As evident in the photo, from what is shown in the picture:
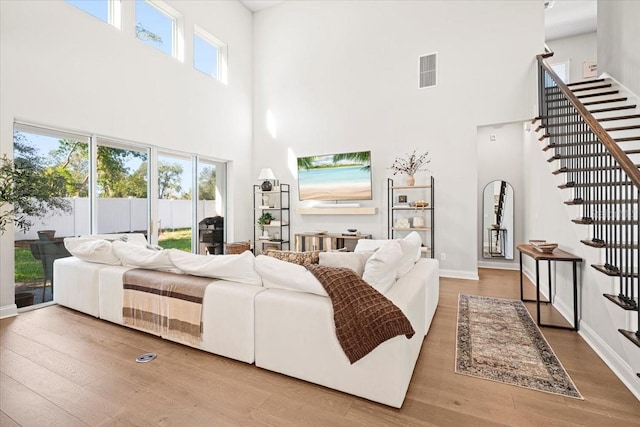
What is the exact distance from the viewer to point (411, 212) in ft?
19.1

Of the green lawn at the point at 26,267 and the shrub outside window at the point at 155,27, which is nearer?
the green lawn at the point at 26,267

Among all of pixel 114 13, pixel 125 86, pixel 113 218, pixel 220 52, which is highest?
pixel 220 52

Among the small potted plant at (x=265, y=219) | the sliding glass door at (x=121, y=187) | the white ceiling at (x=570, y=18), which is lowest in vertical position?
the small potted plant at (x=265, y=219)

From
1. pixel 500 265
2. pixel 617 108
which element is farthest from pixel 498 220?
pixel 617 108

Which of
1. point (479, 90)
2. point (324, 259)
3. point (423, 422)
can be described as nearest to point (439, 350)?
point (423, 422)

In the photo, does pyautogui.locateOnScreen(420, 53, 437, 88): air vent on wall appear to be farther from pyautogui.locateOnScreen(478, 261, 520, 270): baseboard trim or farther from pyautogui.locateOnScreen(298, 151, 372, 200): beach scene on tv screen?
pyautogui.locateOnScreen(478, 261, 520, 270): baseboard trim

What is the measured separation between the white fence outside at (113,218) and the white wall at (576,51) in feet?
29.4

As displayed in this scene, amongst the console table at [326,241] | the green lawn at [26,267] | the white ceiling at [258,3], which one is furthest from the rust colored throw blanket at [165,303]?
the white ceiling at [258,3]

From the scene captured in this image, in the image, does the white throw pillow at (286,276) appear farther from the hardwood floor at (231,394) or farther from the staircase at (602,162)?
the staircase at (602,162)

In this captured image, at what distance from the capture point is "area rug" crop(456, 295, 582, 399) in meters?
2.16

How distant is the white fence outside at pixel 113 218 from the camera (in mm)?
4016

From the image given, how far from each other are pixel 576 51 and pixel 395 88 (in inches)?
192

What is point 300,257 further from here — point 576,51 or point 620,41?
point 576,51

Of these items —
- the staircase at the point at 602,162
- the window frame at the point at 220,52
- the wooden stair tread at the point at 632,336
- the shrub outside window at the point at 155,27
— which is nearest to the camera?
the wooden stair tread at the point at 632,336
